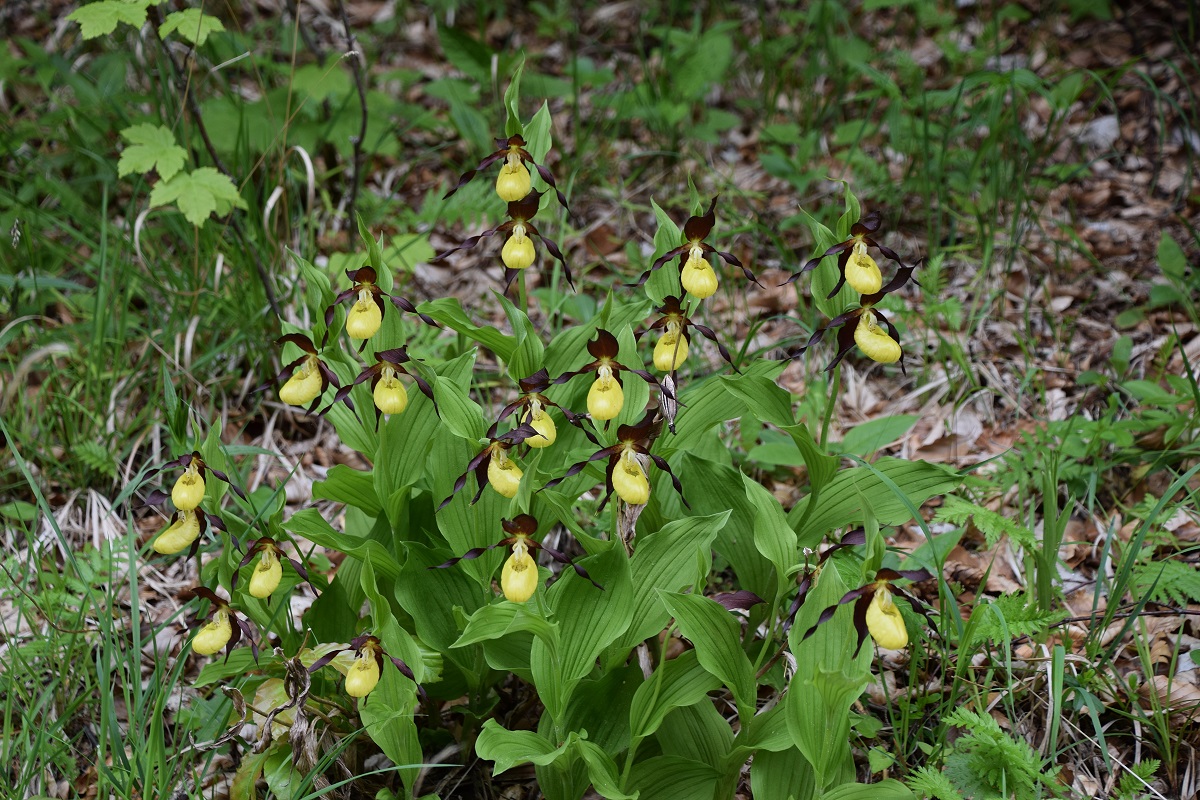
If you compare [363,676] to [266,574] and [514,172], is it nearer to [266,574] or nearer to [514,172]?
[266,574]

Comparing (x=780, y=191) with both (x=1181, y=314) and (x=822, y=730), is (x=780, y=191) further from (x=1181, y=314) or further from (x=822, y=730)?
(x=822, y=730)

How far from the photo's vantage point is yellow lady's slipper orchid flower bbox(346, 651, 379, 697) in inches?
60.1

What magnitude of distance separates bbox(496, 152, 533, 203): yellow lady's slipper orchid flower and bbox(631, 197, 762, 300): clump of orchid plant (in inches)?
12.1

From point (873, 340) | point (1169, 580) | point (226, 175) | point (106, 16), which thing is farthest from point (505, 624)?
point (106, 16)

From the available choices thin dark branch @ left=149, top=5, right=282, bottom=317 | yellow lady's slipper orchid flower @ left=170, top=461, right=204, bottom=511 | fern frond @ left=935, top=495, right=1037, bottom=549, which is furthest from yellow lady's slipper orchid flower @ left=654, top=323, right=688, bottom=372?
thin dark branch @ left=149, top=5, right=282, bottom=317

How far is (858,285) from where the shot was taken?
160 centimetres

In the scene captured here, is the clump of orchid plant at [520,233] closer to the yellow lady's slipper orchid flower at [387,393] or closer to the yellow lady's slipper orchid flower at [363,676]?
the yellow lady's slipper orchid flower at [387,393]

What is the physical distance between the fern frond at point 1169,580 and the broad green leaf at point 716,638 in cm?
92

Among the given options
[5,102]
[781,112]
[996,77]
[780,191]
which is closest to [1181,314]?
[996,77]

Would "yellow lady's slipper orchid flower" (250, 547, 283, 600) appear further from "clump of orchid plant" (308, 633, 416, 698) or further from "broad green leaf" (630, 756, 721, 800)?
"broad green leaf" (630, 756, 721, 800)

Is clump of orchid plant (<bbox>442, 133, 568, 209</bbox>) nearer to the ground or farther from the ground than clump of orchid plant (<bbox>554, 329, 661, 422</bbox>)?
farther from the ground

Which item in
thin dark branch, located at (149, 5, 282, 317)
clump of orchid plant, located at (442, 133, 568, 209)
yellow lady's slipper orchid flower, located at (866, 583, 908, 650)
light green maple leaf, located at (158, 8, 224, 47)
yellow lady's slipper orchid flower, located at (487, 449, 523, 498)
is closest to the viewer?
yellow lady's slipper orchid flower, located at (866, 583, 908, 650)

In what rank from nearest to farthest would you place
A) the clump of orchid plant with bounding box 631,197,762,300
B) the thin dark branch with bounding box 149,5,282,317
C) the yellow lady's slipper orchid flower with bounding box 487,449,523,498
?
the yellow lady's slipper orchid flower with bounding box 487,449,523,498 → the clump of orchid plant with bounding box 631,197,762,300 → the thin dark branch with bounding box 149,5,282,317

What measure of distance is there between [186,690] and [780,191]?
3080 millimetres
